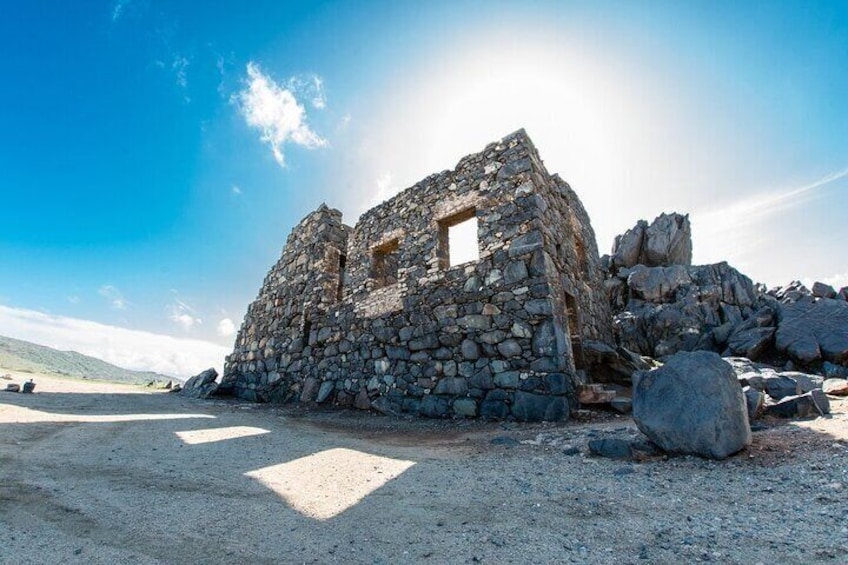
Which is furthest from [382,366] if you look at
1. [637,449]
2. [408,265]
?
[637,449]

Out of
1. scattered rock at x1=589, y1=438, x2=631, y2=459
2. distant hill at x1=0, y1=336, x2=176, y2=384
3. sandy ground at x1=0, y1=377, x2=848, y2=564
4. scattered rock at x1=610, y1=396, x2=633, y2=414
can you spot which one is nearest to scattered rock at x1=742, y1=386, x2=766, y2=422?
sandy ground at x1=0, y1=377, x2=848, y2=564

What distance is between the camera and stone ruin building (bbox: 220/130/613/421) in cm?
629

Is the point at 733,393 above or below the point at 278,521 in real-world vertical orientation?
above

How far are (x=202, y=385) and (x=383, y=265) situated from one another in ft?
22.7

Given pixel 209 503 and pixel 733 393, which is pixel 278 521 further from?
pixel 733 393

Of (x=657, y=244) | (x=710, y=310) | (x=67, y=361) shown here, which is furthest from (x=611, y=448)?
(x=67, y=361)

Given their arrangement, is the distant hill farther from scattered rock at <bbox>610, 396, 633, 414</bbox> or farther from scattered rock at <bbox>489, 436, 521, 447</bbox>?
scattered rock at <bbox>610, 396, 633, 414</bbox>

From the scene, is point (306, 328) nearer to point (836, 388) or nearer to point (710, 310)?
point (836, 388)

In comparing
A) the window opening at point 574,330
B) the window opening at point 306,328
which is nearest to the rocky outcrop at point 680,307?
the window opening at point 574,330

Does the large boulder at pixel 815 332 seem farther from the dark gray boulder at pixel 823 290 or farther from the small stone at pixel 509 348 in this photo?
the dark gray boulder at pixel 823 290

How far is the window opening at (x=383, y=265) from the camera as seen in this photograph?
9438 mm

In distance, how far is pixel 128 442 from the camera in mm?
4199

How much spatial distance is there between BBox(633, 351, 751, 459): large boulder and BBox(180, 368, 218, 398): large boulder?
1129 centimetres

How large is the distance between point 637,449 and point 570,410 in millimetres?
2283
